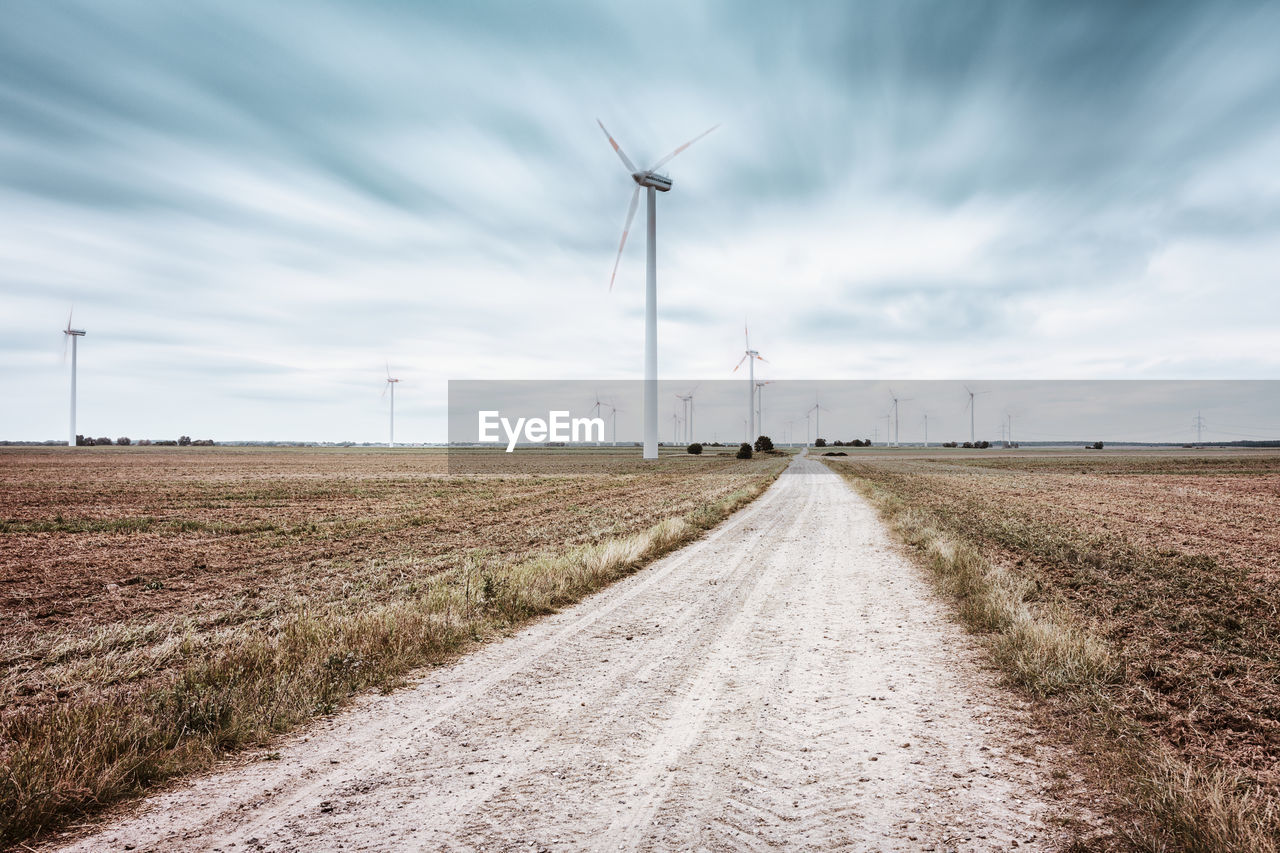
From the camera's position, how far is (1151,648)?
9.02m

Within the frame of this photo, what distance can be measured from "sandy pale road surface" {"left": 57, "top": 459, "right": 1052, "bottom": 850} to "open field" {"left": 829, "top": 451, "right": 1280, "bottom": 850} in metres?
0.73

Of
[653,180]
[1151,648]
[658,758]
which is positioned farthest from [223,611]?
[653,180]

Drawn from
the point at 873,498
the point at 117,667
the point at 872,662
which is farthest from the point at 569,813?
the point at 873,498

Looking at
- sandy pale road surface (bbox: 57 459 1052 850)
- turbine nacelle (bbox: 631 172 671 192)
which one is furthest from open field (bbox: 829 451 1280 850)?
turbine nacelle (bbox: 631 172 671 192)

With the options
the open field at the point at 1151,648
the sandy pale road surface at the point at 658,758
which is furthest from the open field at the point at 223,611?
the open field at the point at 1151,648

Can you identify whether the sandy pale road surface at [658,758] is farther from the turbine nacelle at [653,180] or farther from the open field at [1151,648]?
the turbine nacelle at [653,180]

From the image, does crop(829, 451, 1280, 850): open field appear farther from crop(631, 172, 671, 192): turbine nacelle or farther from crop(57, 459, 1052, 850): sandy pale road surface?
crop(631, 172, 671, 192): turbine nacelle

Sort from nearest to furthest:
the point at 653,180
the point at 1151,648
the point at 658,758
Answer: the point at 658,758 < the point at 1151,648 < the point at 653,180

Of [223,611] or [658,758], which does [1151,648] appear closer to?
[658,758]

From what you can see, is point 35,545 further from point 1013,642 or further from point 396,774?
point 1013,642

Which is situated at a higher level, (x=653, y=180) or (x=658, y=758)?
(x=653, y=180)

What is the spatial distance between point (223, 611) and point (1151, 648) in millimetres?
16021

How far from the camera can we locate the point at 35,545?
2061 centimetres

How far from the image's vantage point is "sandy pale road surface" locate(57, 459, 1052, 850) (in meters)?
4.65
